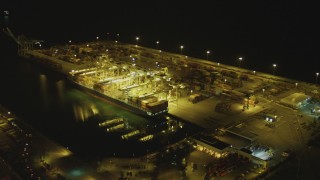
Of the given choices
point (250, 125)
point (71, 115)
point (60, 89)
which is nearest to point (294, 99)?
point (250, 125)

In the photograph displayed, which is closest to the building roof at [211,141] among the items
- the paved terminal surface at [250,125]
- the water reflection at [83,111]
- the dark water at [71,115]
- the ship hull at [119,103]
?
the paved terminal surface at [250,125]

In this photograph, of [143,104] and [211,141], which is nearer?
[211,141]

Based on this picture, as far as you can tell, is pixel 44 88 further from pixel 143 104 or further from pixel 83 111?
pixel 143 104

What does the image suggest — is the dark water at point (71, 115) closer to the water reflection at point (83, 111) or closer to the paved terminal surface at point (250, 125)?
the water reflection at point (83, 111)

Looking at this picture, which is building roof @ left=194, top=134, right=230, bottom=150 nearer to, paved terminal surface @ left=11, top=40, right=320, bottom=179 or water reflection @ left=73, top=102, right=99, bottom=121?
paved terminal surface @ left=11, top=40, right=320, bottom=179

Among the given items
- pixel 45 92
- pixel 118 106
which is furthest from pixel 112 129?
pixel 45 92

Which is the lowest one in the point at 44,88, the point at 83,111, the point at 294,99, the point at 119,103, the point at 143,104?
the point at 83,111

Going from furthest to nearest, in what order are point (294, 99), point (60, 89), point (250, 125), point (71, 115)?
point (60, 89) → point (294, 99) → point (71, 115) → point (250, 125)
